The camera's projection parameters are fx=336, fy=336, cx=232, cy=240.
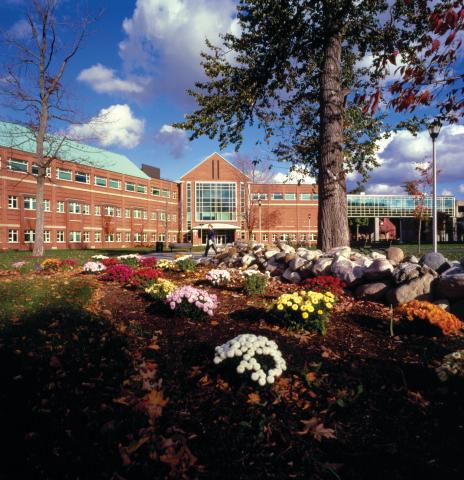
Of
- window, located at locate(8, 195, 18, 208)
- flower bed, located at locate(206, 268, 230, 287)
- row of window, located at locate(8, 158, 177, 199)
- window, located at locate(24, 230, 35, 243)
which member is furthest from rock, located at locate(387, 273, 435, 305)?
window, located at locate(24, 230, 35, 243)

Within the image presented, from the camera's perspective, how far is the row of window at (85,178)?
3659cm

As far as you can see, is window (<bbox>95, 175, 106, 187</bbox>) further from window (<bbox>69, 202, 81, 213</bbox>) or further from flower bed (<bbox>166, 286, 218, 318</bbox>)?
flower bed (<bbox>166, 286, 218, 318</bbox>)

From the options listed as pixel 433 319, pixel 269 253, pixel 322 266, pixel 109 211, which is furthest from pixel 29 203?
pixel 433 319

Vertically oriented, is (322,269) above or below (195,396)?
above

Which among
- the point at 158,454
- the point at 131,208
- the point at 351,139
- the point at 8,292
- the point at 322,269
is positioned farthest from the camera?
the point at 131,208

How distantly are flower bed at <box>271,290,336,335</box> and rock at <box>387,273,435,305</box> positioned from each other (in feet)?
6.24

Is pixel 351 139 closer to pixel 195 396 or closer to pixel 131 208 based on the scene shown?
pixel 195 396

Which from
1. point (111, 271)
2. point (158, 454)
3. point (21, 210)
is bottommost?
point (158, 454)

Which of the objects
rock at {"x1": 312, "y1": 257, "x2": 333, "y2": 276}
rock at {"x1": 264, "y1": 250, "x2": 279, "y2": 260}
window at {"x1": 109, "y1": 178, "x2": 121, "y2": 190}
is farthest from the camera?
window at {"x1": 109, "y1": 178, "x2": 121, "y2": 190}

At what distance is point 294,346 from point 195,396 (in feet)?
4.96

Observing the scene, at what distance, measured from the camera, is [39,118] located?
20.8 metres

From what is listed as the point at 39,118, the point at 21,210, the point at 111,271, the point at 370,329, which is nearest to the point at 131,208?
the point at 21,210

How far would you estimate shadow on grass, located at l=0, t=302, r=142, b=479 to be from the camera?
7.06 ft

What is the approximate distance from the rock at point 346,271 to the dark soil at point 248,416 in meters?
2.62
